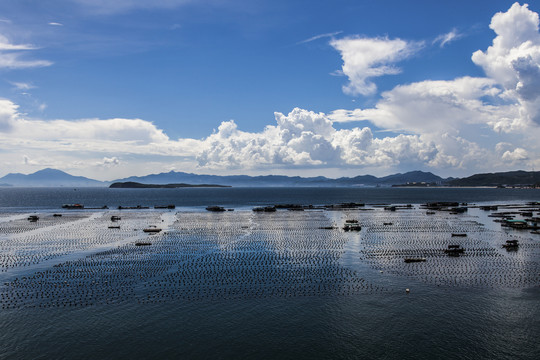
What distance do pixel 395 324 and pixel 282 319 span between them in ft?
43.6

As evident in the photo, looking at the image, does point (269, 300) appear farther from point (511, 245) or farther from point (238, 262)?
point (511, 245)

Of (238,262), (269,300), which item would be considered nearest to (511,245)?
(238,262)

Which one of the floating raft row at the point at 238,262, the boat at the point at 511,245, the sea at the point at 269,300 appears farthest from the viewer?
the boat at the point at 511,245

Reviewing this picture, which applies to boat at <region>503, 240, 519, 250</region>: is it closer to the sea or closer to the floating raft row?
the sea

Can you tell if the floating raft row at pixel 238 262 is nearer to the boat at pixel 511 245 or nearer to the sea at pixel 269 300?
the sea at pixel 269 300

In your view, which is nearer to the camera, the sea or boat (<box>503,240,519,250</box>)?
the sea

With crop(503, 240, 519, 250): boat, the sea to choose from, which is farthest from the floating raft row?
crop(503, 240, 519, 250): boat

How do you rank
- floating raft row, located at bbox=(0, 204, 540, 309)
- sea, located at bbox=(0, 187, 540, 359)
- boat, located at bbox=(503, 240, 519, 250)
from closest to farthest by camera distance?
sea, located at bbox=(0, 187, 540, 359) < floating raft row, located at bbox=(0, 204, 540, 309) < boat, located at bbox=(503, 240, 519, 250)

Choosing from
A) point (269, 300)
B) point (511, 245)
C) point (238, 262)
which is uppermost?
point (511, 245)

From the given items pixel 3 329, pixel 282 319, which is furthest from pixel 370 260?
pixel 3 329

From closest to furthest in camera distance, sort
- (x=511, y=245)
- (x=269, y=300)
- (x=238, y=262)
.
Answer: (x=269, y=300)
(x=238, y=262)
(x=511, y=245)

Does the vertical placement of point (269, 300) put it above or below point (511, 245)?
below

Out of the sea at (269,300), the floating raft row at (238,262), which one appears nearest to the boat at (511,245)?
the sea at (269,300)

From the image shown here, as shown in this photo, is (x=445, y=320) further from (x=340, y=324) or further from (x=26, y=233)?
(x=26, y=233)
